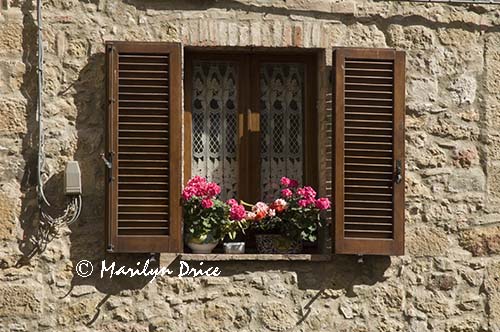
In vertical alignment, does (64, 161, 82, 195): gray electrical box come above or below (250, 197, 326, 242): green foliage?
above

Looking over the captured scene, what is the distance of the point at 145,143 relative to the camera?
6.77 m

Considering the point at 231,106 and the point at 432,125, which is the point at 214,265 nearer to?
the point at 231,106

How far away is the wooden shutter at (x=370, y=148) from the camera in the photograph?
688 cm

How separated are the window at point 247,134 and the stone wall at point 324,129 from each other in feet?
0.53

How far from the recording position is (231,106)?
718 centimetres

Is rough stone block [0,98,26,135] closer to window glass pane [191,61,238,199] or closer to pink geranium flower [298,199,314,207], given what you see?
window glass pane [191,61,238,199]

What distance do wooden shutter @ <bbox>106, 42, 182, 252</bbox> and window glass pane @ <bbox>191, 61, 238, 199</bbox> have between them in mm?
379

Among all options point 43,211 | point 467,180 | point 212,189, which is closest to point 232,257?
point 212,189

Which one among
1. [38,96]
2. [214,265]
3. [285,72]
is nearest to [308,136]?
[285,72]

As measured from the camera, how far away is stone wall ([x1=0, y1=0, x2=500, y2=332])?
22.2 feet

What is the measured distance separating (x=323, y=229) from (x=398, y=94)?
1.00 m

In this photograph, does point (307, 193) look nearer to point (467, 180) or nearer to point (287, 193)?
point (287, 193)

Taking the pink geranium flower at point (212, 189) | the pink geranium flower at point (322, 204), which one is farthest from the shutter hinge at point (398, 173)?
the pink geranium flower at point (212, 189)

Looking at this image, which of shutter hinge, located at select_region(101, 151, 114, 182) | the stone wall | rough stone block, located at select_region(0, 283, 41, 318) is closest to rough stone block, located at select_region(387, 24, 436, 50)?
the stone wall
